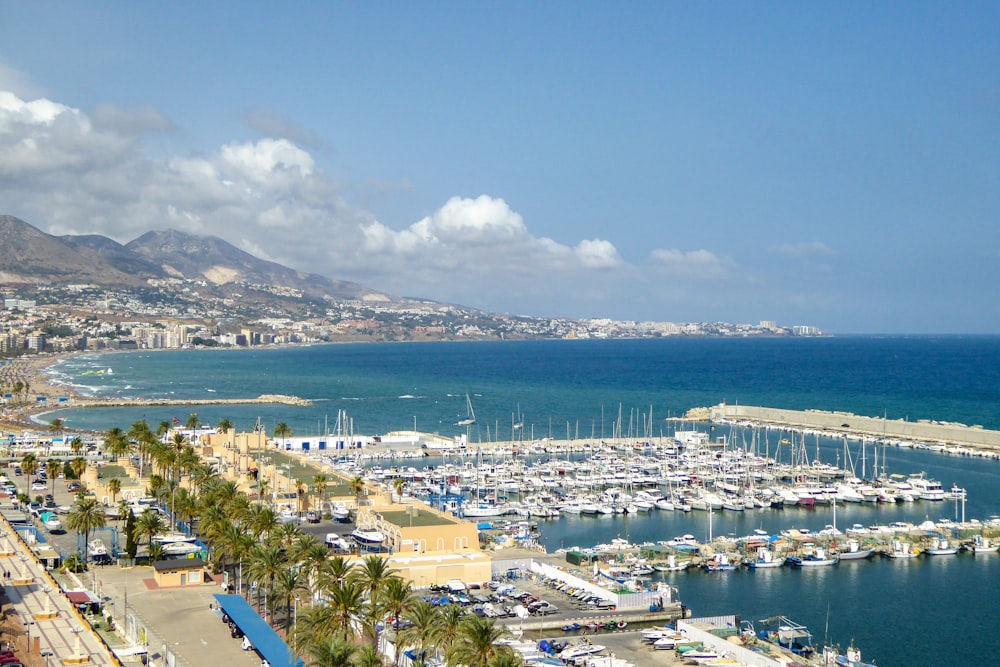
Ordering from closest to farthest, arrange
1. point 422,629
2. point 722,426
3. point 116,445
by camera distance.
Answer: point 422,629, point 116,445, point 722,426

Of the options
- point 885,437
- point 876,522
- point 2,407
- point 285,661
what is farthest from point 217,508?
point 2,407

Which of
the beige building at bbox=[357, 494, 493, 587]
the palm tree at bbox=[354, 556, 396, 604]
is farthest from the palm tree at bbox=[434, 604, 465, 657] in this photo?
the beige building at bbox=[357, 494, 493, 587]

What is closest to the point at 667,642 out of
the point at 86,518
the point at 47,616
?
the point at 47,616

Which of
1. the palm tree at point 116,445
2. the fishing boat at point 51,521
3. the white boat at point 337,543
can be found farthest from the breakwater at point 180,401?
the white boat at point 337,543

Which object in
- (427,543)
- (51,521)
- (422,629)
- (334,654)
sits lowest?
(51,521)

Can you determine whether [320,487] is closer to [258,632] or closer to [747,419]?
[258,632]

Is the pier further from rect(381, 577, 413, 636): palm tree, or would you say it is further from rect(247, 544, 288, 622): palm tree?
rect(381, 577, 413, 636): palm tree
